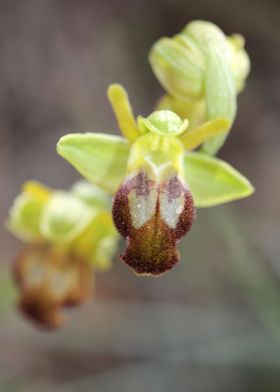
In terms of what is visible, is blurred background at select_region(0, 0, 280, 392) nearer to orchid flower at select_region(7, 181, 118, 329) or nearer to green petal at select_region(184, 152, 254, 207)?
orchid flower at select_region(7, 181, 118, 329)

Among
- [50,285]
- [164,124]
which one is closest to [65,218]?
[50,285]

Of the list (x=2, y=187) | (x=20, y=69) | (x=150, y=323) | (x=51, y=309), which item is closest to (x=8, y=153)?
(x=2, y=187)

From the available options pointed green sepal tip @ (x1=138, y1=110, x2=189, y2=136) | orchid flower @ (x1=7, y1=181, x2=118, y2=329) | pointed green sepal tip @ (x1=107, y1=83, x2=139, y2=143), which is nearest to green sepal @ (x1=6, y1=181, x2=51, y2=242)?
orchid flower @ (x1=7, y1=181, x2=118, y2=329)

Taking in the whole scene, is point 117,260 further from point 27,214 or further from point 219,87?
point 219,87

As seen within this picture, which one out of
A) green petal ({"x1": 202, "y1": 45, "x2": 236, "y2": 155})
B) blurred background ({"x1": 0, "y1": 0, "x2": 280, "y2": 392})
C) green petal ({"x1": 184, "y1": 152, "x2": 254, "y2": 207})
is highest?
blurred background ({"x1": 0, "y1": 0, "x2": 280, "y2": 392})

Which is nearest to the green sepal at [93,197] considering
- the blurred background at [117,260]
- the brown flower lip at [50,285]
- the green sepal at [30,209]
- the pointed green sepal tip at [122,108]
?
the green sepal at [30,209]

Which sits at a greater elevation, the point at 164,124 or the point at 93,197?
the point at 93,197

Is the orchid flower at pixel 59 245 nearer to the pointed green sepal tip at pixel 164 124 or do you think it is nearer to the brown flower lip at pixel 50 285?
the brown flower lip at pixel 50 285
